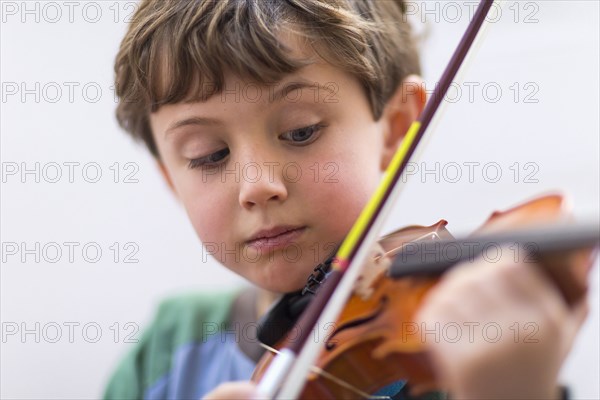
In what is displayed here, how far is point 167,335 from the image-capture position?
0.99 m

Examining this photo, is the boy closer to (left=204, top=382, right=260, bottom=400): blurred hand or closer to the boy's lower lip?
the boy's lower lip

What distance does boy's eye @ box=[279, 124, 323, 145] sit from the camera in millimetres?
622

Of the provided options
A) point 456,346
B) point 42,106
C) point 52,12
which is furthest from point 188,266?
point 456,346

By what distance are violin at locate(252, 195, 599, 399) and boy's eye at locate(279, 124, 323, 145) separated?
5.2 inches

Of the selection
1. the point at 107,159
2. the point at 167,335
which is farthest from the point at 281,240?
the point at 107,159

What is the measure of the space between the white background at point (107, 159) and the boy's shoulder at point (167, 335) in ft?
0.55

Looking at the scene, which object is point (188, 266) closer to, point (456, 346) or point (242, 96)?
point (242, 96)

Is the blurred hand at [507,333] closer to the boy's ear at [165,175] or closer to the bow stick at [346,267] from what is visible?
the bow stick at [346,267]

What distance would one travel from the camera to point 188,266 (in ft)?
4.39

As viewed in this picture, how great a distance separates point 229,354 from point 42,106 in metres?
0.65

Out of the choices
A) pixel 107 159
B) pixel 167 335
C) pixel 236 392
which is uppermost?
pixel 236 392

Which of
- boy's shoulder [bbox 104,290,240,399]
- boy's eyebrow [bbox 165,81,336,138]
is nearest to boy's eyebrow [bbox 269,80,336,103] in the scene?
boy's eyebrow [bbox 165,81,336,138]

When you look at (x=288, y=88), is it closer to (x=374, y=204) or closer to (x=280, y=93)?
(x=280, y=93)

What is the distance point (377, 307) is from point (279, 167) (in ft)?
0.50
